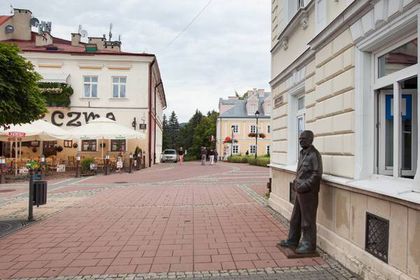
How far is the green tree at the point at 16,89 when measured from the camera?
6.97 m

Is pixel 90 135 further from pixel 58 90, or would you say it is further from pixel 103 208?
pixel 103 208

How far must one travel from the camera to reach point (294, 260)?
17.2 feet

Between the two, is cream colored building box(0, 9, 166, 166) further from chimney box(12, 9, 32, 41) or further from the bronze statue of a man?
the bronze statue of a man

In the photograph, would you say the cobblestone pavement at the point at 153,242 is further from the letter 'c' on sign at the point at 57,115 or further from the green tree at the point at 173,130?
the green tree at the point at 173,130

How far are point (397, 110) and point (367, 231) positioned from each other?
4.94 feet

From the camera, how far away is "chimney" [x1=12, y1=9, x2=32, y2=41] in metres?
35.7

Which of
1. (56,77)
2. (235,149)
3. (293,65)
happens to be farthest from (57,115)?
(235,149)

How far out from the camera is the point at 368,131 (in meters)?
4.82

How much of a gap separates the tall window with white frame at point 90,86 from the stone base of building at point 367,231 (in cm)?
2439

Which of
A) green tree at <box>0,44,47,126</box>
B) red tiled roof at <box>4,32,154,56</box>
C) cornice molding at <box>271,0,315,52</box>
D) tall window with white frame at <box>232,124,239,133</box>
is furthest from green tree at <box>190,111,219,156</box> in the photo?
green tree at <box>0,44,47,126</box>

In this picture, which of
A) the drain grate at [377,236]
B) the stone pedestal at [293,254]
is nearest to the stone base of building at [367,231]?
the drain grate at [377,236]

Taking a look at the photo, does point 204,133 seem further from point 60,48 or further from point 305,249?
point 305,249

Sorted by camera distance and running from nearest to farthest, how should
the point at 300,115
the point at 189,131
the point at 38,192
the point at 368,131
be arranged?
1. the point at 368,131
2. the point at 300,115
3. the point at 38,192
4. the point at 189,131

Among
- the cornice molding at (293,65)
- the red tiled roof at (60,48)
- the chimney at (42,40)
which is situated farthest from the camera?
the chimney at (42,40)
